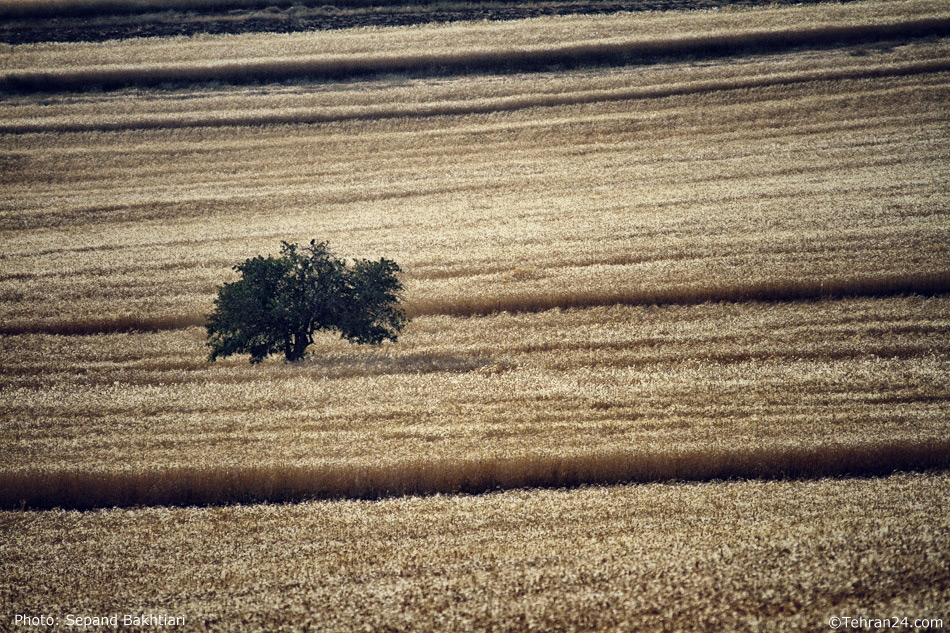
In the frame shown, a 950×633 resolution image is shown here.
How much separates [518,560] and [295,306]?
28.9ft

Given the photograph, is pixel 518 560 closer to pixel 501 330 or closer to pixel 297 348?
pixel 501 330

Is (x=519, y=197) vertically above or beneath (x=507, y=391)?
above

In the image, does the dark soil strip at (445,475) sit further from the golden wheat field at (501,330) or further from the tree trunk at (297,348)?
the tree trunk at (297,348)

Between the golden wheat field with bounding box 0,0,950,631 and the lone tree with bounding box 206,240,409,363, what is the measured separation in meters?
0.66

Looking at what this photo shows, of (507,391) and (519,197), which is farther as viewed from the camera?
(519,197)

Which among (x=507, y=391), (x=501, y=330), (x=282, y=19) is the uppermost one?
(x=282, y=19)

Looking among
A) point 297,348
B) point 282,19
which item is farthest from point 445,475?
point 282,19

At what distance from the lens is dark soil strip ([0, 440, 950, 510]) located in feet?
41.1

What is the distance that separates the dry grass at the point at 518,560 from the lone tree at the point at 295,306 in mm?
5381

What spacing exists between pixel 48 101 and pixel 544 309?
25.7m

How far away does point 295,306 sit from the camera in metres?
17.4

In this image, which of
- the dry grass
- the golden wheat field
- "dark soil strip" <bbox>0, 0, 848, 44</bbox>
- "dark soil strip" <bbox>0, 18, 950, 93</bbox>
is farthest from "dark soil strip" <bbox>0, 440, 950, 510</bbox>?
"dark soil strip" <bbox>0, 0, 848, 44</bbox>

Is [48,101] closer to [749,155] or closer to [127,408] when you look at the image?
[127,408]

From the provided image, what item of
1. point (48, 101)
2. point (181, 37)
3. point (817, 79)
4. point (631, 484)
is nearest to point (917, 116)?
Result: point (817, 79)
